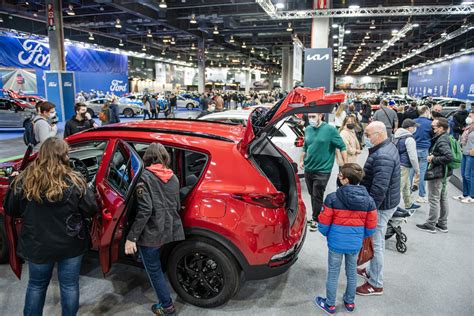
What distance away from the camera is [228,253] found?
2758 mm

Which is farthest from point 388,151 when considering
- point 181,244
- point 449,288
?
point 181,244

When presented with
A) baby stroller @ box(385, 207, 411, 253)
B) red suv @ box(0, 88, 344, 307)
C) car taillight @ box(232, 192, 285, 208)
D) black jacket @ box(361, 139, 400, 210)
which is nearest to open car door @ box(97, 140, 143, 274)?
red suv @ box(0, 88, 344, 307)

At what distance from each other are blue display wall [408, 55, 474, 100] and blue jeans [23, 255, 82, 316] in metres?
26.4

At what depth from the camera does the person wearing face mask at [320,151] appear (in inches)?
170

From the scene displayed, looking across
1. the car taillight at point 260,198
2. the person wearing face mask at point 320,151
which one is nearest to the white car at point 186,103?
the person wearing face mask at point 320,151

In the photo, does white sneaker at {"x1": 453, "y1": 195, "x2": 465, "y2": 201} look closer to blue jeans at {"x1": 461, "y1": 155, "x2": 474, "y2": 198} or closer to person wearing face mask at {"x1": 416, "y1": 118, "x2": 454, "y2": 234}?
blue jeans at {"x1": 461, "y1": 155, "x2": 474, "y2": 198}

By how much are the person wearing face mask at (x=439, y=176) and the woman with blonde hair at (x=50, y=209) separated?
13.7 ft

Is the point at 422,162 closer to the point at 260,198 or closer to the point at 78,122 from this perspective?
the point at 260,198

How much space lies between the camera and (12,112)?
48.7ft

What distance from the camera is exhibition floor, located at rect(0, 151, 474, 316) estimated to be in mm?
2957

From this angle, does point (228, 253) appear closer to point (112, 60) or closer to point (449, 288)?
point (449, 288)

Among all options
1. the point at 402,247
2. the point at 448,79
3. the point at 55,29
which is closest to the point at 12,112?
the point at 55,29

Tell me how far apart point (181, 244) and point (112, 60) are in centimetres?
3039

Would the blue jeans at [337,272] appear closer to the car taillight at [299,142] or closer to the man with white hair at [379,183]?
the man with white hair at [379,183]
